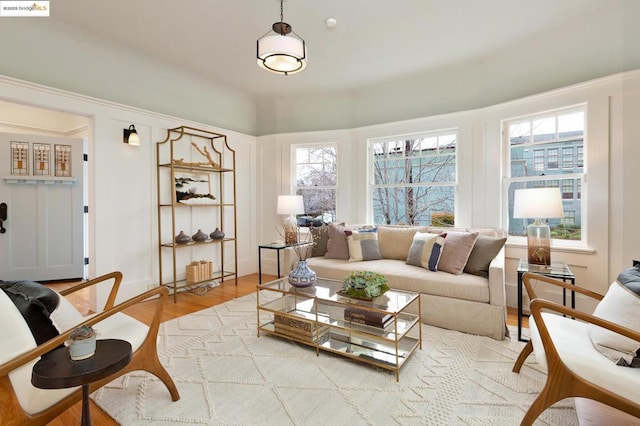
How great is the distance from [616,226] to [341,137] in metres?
3.32

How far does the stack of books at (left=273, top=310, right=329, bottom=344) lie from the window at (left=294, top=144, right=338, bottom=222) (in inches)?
96.6

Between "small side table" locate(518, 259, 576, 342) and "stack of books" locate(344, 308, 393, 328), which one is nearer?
"stack of books" locate(344, 308, 393, 328)

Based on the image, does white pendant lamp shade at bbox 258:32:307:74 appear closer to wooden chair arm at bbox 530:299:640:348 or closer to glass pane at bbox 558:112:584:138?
wooden chair arm at bbox 530:299:640:348

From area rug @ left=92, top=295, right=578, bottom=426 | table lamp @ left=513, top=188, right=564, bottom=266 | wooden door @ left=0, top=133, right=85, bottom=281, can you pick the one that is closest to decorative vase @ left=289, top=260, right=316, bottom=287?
area rug @ left=92, top=295, right=578, bottom=426

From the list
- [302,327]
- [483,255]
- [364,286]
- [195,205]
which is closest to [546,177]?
[483,255]

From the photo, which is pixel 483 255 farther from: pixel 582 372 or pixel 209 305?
pixel 209 305

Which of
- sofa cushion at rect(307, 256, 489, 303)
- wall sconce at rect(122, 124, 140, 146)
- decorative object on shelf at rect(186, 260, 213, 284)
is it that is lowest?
decorative object on shelf at rect(186, 260, 213, 284)

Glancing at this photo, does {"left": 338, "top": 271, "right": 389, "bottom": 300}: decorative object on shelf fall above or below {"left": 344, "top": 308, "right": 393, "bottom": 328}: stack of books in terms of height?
above

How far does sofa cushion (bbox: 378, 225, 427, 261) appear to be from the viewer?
11.9 feet

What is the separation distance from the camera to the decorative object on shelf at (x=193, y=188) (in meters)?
4.09

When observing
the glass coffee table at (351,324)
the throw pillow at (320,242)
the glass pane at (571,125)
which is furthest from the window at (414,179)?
the glass coffee table at (351,324)

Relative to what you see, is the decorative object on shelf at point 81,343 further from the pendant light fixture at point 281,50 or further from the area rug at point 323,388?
the pendant light fixture at point 281,50

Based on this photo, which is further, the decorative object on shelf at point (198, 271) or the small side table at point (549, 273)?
the decorative object on shelf at point (198, 271)

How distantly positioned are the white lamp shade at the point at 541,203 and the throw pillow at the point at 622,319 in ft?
4.12
